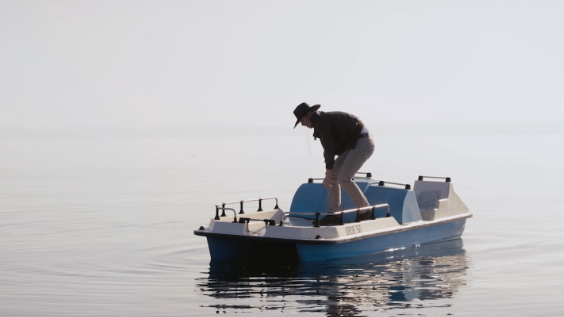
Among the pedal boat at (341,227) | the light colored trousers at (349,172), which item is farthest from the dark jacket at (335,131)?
the pedal boat at (341,227)

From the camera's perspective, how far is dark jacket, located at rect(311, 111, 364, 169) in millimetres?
15664

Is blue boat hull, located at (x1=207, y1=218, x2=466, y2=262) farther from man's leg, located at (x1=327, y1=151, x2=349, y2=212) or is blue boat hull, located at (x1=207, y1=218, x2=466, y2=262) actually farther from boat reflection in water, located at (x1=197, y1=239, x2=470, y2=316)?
man's leg, located at (x1=327, y1=151, x2=349, y2=212)

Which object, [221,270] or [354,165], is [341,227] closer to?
[354,165]

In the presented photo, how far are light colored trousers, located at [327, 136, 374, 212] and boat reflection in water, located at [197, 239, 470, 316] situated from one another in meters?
1.04

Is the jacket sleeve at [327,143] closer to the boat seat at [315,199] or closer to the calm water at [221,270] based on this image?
the calm water at [221,270]

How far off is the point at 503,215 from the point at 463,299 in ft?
40.1

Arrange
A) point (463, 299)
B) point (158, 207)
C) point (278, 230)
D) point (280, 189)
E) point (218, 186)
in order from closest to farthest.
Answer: point (463, 299)
point (278, 230)
point (158, 207)
point (280, 189)
point (218, 186)

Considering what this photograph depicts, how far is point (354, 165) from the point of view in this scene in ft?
52.5

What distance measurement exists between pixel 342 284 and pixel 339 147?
3.30 metres

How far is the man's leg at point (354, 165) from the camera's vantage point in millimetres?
16000

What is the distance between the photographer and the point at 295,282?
542 inches

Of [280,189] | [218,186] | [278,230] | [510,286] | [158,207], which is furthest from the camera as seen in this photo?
[218,186]

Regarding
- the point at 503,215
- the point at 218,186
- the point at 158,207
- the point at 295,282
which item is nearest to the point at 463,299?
the point at 295,282

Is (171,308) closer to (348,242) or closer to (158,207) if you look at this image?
(348,242)
